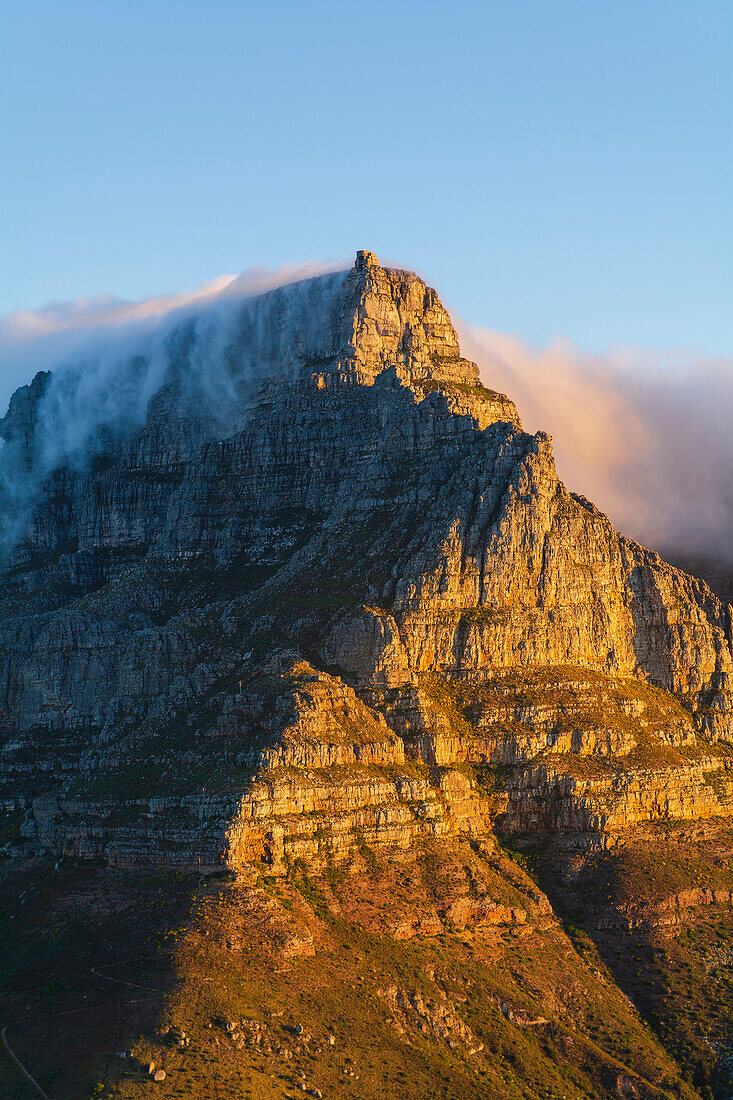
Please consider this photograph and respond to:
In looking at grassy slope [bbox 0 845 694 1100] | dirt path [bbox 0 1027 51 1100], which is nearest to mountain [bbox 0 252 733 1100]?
grassy slope [bbox 0 845 694 1100]

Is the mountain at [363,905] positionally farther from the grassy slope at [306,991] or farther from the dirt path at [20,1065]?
the dirt path at [20,1065]

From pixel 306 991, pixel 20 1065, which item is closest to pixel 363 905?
pixel 306 991

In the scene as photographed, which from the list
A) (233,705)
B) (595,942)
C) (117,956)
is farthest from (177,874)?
(595,942)

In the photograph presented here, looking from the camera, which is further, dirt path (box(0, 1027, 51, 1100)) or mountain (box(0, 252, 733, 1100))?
mountain (box(0, 252, 733, 1100))

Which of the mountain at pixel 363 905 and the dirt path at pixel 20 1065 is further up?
the mountain at pixel 363 905

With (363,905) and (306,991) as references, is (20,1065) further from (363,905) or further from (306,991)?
(363,905)

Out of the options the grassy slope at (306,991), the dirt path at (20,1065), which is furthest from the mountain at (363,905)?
the dirt path at (20,1065)

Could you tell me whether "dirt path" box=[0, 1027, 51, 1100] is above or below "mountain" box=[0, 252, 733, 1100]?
below

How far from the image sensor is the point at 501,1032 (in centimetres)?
16612

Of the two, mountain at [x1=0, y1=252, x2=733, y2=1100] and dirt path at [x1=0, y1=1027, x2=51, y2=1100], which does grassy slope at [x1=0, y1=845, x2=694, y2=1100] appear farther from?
dirt path at [x1=0, y1=1027, x2=51, y2=1100]

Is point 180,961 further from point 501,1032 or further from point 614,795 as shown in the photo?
point 614,795

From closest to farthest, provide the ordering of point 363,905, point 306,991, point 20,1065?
1. point 20,1065
2. point 306,991
3. point 363,905

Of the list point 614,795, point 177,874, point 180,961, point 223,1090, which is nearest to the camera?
point 223,1090

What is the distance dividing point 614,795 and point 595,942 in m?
17.3
